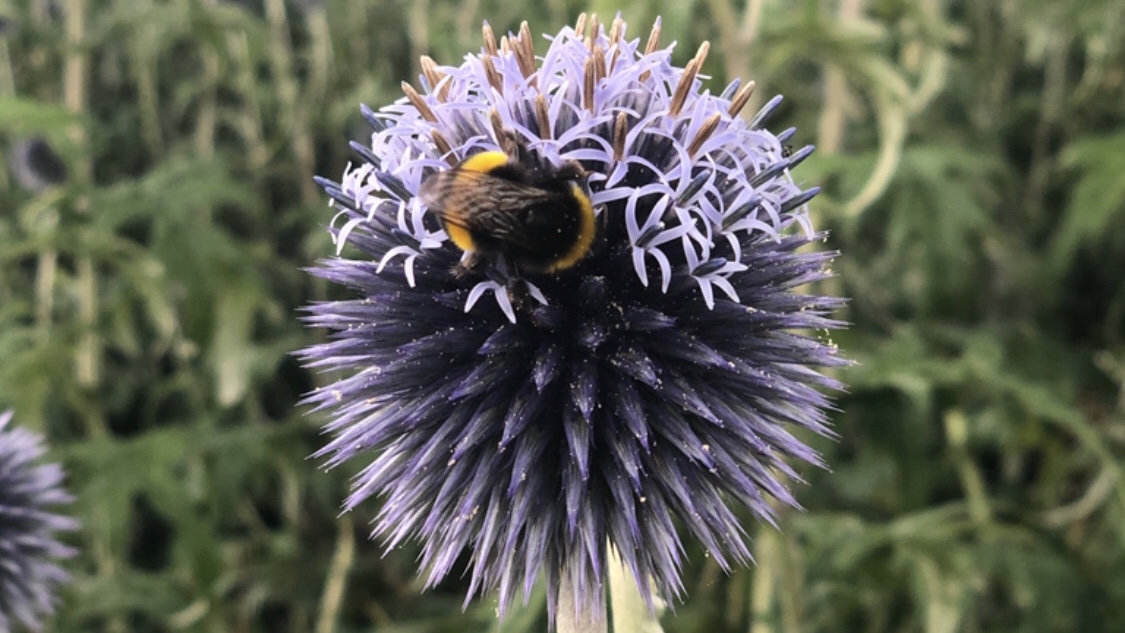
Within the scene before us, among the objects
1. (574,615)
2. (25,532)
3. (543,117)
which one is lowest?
(574,615)

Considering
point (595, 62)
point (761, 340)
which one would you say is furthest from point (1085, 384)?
point (595, 62)

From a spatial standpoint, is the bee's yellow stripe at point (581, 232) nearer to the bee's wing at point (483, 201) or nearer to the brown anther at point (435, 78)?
the bee's wing at point (483, 201)

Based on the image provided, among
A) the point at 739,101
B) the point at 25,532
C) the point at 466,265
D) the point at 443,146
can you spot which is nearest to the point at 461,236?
the point at 466,265

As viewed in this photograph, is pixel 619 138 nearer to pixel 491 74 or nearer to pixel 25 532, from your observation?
pixel 491 74

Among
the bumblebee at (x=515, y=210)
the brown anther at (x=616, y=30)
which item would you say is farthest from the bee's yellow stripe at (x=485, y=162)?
the brown anther at (x=616, y=30)

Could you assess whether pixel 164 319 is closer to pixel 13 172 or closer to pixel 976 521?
pixel 13 172

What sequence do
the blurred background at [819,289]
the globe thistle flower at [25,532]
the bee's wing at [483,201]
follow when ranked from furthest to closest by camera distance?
the blurred background at [819,289] → the globe thistle flower at [25,532] → the bee's wing at [483,201]
